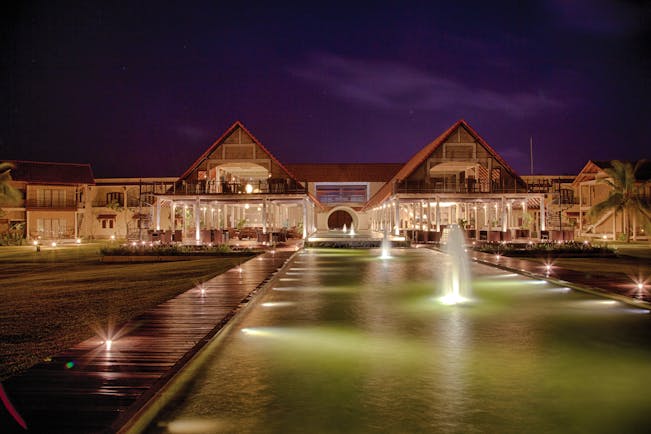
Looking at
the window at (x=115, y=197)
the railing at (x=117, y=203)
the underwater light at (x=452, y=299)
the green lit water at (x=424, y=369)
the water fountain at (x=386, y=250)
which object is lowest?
the green lit water at (x=424, y=369)

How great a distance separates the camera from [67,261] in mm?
24234

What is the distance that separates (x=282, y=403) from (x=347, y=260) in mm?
16062

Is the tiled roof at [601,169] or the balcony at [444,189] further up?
the tiled roof at [601,169]

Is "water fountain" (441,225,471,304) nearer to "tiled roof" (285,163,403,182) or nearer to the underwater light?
the underwater light

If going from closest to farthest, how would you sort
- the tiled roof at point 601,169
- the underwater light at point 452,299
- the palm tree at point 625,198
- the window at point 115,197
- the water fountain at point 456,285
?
the underwater light at point 452,299, the water fountain at point 456,285, the palm tree at point 625,198, the tiled roof at point 601,169, the window at point 115,197

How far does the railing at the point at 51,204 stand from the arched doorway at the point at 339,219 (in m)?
25.2

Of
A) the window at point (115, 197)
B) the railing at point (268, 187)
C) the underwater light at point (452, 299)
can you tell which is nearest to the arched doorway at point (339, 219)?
the window at point (115, 197)

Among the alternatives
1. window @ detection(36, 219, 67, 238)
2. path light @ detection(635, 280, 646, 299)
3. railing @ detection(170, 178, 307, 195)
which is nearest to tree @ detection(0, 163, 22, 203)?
window @ detection(36, 219, 67, 238)

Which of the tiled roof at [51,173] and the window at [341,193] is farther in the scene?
the window at [341,193]

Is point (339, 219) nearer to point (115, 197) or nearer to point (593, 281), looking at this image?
point (115, 197)

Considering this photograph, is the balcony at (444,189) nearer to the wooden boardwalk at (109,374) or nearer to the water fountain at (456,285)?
the water fountain at (456,285)

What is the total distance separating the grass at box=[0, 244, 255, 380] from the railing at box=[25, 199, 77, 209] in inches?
1131

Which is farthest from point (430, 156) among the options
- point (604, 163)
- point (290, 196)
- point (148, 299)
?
point (148, 299)

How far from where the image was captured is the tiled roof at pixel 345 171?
197ft
